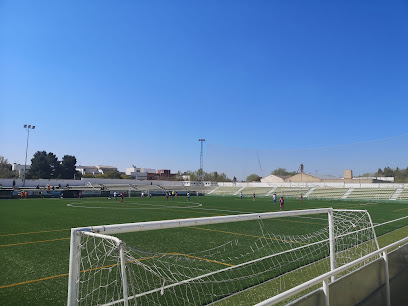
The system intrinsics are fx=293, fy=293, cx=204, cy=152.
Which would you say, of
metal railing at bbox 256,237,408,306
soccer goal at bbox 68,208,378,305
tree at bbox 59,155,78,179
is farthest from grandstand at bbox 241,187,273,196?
metal railing at bbox 256,237,408,306

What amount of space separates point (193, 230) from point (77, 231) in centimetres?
1008

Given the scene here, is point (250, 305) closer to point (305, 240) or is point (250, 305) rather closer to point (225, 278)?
point (225, 278)

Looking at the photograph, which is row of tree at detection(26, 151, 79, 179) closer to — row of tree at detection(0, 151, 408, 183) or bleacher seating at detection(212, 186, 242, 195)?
row of tree at detection(0, 151, 408, 183)

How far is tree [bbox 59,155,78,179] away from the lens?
8319 centimetres

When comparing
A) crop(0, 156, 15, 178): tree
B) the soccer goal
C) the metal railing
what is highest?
crop(0, 156, 15, 178): tree

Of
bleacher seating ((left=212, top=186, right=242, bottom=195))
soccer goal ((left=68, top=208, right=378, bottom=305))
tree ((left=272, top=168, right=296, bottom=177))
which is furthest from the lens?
tree ((left=272, top=168, right=296, bottom=177))

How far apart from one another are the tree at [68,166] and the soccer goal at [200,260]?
80.6 m

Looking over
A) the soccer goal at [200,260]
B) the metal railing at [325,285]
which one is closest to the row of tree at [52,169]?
the soccer goal at [200,260]

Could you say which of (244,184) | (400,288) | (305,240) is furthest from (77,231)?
(244,184)

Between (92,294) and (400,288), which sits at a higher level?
(400,288)

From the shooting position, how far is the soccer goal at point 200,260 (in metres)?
3.23

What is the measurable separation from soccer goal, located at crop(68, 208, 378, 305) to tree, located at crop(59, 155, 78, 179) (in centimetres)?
8062

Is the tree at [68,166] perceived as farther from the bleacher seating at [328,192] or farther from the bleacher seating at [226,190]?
the bleacher seating at [328,192]

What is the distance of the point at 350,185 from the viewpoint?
51.4 meters
